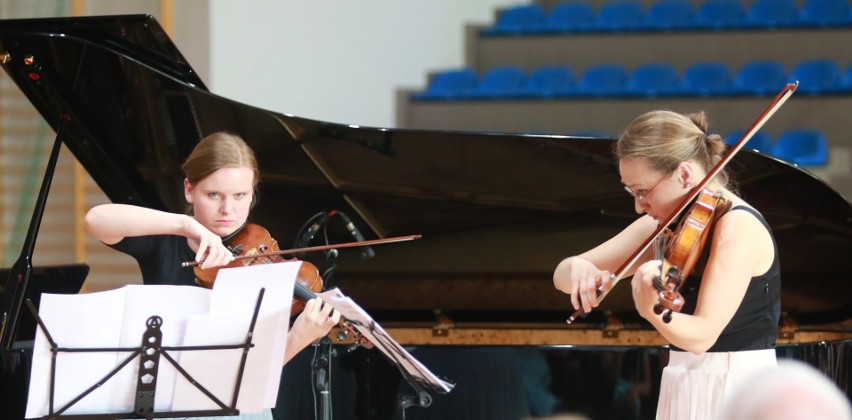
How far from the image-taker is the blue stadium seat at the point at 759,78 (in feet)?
24.9

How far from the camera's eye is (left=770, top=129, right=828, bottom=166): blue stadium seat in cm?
699

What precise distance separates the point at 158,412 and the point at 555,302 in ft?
6.86

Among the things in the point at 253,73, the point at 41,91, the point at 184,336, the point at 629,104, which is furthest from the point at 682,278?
the point at 629,104

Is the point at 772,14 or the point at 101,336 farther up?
the point at 772,14

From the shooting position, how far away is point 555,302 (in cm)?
414

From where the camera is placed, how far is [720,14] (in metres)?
8.29

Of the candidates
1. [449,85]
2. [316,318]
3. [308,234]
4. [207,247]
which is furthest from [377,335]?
[449,85]

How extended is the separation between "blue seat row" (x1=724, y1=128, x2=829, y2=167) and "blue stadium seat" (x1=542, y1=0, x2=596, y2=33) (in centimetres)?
193

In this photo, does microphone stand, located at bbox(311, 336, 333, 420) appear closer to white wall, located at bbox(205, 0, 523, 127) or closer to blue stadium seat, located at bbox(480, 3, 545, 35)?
white wall, located at bbox(205, 0, 523, 127)

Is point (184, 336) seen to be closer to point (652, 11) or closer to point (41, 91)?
point (41, 91)

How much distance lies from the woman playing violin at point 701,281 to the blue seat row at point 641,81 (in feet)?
18.1

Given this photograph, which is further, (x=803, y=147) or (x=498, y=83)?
(x=498, y=83)

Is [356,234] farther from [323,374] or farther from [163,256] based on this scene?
[163,256]

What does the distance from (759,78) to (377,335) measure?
594 cm
